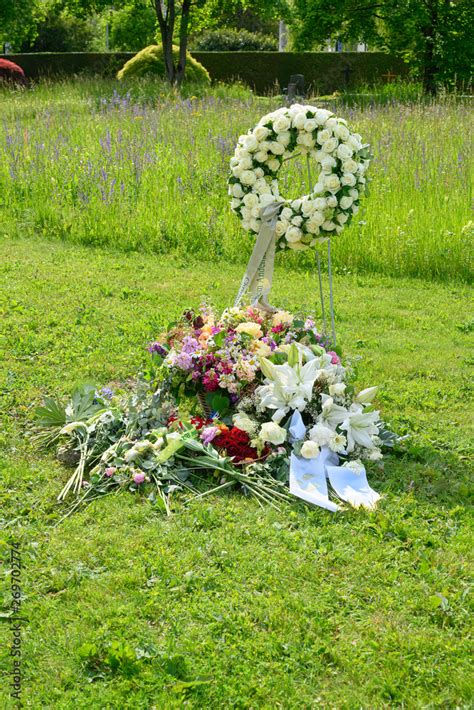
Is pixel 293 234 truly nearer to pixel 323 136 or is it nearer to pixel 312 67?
pixel 323 136

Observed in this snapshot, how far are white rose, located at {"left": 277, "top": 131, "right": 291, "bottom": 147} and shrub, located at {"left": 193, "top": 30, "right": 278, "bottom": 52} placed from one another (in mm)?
34816

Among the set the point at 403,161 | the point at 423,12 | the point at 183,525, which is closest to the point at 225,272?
the point at 403,161

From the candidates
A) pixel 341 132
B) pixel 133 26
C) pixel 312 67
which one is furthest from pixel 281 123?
pixel 133 26

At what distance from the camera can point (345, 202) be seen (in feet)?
15.9

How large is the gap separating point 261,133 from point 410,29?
1751 centimetres

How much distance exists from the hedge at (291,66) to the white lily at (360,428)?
26183 millimetres

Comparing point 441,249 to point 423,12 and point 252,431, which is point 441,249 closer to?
point 252,431

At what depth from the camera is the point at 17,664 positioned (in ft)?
9.90

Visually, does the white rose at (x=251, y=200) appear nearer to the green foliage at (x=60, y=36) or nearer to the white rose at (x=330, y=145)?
the white rose at (x=330, y=145)

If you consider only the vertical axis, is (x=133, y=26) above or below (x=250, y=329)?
above

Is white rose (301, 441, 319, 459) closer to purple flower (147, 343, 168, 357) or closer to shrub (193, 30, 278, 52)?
purple flower (147, 343, 168, 357)

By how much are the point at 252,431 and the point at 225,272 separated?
12.9 ft

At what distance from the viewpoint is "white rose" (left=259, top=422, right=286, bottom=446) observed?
4.36 metres

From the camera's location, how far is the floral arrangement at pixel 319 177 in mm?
4832
